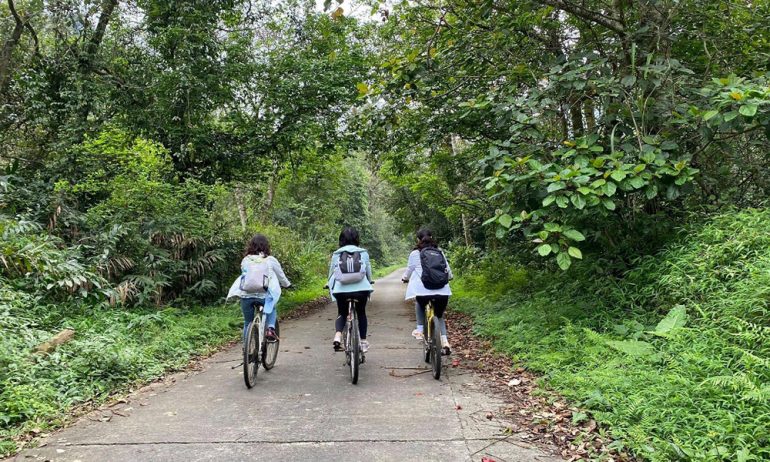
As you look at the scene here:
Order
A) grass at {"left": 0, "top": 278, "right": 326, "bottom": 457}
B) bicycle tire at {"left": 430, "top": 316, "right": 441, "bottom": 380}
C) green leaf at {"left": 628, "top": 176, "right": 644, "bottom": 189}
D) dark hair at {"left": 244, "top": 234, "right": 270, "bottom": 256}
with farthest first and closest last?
dark hair at {"left": 244, "top": 234, "right": 270, "bottom": 256}
bicycle tire at {"left": 430, "top": 316, "right": 441, "bottom": 380}
green leaf at {"left": 628, "top": 176, "right": 644, "bottom": 189}
grass at {"left": 0, "top": 278, "right": 326, "bottom": 457}

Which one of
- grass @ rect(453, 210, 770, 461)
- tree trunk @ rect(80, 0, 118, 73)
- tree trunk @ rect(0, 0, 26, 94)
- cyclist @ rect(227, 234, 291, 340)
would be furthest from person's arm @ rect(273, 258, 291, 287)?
tree trunk @ rect(0, 0, 26, 94)

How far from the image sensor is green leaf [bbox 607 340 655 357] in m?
4.34

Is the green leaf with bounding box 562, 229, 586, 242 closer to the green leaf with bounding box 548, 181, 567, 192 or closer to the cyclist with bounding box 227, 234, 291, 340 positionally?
the green leaf with bounding box 548, 181, 567, 192

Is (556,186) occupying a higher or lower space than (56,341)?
higher

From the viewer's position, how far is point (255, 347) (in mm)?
5473

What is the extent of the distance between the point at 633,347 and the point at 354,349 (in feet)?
9.29

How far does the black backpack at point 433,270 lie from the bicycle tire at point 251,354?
203cm

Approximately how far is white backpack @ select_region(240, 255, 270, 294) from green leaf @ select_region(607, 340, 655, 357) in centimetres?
374

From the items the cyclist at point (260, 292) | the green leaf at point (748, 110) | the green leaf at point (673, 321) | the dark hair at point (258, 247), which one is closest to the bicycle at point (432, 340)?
the cyclist at point (260, 292)

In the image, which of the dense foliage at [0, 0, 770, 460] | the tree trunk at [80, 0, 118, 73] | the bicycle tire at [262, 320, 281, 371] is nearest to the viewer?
the dense foliage at [0, 0, 770, 460]

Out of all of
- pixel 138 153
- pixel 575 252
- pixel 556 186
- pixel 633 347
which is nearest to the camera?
pixel 633 347

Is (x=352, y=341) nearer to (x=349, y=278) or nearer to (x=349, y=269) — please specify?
(x=349, y=278)

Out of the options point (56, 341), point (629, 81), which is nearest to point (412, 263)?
point (629, 81)

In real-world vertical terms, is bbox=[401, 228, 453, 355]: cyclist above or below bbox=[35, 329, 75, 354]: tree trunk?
above
